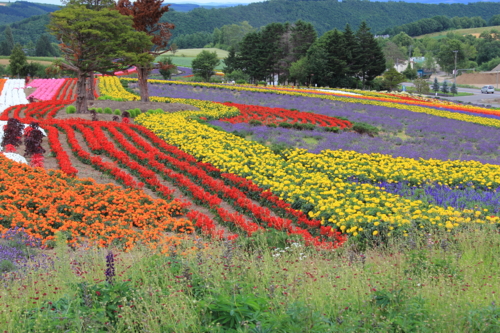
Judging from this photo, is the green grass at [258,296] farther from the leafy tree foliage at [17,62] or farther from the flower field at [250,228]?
the leafy tree foliage at [17,62]

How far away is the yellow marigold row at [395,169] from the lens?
1390 cm

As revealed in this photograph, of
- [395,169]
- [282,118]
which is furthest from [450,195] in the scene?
[282,118]

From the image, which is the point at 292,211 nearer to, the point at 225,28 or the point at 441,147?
→ the point at 441,147

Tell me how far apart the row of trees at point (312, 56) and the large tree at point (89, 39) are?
3976 centimetres

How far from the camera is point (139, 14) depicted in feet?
102

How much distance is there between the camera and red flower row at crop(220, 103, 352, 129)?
25.8 metres

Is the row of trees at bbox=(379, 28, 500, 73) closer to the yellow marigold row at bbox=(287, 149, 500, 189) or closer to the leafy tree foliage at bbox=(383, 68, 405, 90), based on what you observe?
the leafy tree foliage at bbox=(383, 68, 405, 90)

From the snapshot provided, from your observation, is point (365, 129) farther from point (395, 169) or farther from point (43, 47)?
point (43, 47)

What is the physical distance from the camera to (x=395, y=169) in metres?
14.5

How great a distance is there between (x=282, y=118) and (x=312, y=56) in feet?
123

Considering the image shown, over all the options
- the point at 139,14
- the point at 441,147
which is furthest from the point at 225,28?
the point at 441,147

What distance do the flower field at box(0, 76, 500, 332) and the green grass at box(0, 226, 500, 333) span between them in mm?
28

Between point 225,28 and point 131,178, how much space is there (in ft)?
499

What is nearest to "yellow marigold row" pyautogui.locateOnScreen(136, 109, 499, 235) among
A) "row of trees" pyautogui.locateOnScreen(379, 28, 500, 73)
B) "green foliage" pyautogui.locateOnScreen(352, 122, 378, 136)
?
"green foliage" pyautogui.locateOnScreen(352, 122, 378, 136)
